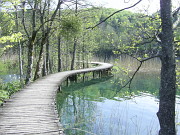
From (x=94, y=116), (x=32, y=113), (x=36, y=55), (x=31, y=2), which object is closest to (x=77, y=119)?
(x=94, y=116)

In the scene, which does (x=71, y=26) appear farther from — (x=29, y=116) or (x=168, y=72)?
(x=168, y=72)

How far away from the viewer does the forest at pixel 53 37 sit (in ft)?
20.1

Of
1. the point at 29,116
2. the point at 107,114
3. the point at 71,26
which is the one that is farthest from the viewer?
the point at 71,26

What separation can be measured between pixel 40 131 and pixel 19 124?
0.63m

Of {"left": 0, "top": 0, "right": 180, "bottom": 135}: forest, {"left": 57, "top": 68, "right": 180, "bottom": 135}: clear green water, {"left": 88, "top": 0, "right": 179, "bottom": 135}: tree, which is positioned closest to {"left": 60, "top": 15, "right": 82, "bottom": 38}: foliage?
{"left": 0, "top": 0, "right": 180, "bottom": 135}: forest

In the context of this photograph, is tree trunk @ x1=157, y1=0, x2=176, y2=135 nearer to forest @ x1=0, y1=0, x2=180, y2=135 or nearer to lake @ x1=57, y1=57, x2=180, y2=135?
forest @ x1=0, y1=0, x2=180, y2=135

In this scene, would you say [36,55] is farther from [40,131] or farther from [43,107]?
[40,131]

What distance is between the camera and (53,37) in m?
18.1

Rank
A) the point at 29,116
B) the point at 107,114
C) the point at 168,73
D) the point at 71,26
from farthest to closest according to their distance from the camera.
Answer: the point at 71,26
the point at 107,114
the point at 29,116
the point at 168,73

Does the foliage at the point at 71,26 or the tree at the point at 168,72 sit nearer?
the tree at the point at 168,72

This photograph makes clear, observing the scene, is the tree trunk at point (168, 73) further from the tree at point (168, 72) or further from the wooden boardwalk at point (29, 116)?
the wooden boardwalk at point (29, 116)

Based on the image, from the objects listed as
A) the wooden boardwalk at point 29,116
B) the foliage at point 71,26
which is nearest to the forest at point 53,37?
the foliage at point 71,26

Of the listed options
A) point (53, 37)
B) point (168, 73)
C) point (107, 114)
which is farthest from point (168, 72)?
point (53, 37)

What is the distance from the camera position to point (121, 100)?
10766mm
